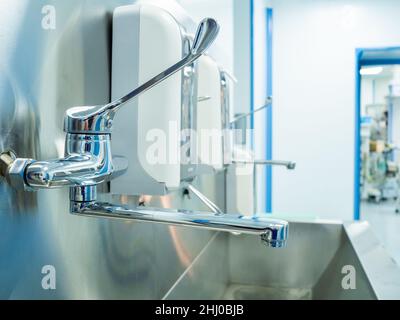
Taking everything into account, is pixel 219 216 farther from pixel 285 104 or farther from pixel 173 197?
pixel 285 104

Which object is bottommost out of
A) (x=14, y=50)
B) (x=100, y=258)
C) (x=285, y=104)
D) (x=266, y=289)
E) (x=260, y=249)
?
(x=266, y=289)

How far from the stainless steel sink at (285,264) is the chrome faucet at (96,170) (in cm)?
59

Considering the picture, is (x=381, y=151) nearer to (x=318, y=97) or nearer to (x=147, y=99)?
(x=318, y=97)

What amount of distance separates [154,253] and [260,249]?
1.79 feet

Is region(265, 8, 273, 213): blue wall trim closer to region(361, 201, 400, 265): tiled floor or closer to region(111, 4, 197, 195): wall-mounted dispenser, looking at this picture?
region(361, 201, 400, 265): tiled floor

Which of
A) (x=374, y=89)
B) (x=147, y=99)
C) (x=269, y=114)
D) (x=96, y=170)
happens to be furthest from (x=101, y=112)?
(x=374, y=89)

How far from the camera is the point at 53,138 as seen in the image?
20.0 inches

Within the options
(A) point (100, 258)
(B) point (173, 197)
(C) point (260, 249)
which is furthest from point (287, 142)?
(A) point (100, 258)

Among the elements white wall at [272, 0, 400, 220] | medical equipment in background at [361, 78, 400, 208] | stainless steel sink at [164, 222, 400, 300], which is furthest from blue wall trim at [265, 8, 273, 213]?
medical equipment in background at [361, 78, 400, 208]

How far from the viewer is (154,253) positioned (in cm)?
81

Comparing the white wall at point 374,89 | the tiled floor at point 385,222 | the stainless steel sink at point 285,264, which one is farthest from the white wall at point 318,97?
the white wall at point 374,89

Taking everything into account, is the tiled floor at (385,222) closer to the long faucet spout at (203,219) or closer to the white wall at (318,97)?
the white wall at (318,97)

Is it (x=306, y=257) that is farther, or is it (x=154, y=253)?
(x=306, y=257)

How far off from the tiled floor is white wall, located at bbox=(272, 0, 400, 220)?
543 millimetres
